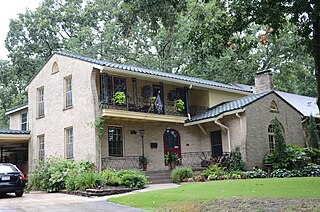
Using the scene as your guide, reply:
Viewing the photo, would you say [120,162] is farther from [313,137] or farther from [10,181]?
[313,137]

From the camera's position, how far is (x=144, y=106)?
68.9 ft

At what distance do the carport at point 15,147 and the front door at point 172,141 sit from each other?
877 centimetres

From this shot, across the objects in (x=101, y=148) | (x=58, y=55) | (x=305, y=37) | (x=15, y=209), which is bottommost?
(x=15, y=209)

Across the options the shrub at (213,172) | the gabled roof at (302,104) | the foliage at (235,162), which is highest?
the gabled roof at (302,104)

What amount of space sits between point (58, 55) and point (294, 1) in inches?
590

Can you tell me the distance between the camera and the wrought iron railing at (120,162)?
18891 millimetres

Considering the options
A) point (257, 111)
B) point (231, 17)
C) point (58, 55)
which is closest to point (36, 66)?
point (58, 55)

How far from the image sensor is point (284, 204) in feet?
27.8

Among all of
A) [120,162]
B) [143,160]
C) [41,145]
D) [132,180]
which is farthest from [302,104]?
[41,145]

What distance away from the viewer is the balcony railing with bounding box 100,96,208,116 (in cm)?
1927

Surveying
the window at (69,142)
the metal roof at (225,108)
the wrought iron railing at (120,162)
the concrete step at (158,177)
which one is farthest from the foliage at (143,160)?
the window at (69,142)

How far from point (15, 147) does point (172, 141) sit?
38.3 feet

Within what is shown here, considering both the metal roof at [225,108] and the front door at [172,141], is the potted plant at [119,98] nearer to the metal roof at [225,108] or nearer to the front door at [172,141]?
the front door at [172,141]

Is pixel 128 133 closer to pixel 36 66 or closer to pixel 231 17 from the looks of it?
pixel 231 17
